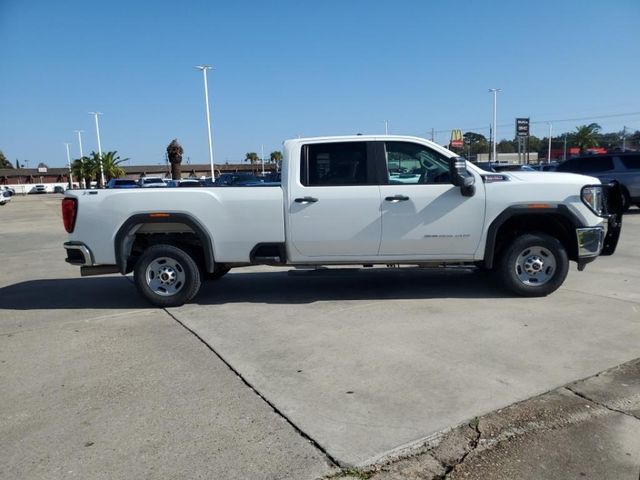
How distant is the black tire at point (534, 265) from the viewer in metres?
6.35

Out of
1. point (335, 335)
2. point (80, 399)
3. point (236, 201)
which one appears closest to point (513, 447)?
point (335, 335)

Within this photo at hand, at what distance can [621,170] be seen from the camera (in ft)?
52.1

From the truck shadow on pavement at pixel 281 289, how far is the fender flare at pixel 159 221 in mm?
752

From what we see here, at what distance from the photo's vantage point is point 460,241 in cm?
629

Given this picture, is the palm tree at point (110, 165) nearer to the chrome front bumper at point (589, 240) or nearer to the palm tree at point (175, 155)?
the palm tree at point (175, 155)

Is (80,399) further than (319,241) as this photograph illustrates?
No

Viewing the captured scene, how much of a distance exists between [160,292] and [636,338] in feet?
17.1

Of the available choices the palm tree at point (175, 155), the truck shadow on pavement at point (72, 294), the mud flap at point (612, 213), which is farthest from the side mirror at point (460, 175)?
the palm tree at point (175, 155)

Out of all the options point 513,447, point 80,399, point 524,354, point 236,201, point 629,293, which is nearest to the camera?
point 513,447

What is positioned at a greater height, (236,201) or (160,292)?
(236,201)

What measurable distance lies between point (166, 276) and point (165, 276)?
0.01 metres

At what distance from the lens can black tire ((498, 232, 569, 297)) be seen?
6348mm

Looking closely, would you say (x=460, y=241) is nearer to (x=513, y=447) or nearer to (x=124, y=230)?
(x=513, y=447)

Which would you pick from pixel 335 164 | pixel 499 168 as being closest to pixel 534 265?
pixel 335 164
